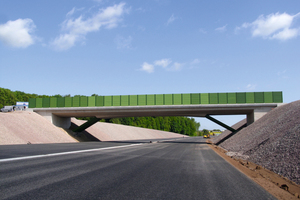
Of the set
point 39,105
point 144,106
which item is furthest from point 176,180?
point 39,105

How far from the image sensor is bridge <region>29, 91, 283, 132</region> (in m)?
38.5

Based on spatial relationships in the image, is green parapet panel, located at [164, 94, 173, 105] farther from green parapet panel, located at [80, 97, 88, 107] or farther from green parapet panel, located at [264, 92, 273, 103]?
green parapet panel, located at [264, 92, 273, 103]

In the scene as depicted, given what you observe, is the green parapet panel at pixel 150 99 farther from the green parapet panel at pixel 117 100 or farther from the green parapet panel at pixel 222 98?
the green parapet panel at pixel 222 98

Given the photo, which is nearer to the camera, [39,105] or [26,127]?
[26,127]

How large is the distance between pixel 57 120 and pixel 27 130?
40.5 ft

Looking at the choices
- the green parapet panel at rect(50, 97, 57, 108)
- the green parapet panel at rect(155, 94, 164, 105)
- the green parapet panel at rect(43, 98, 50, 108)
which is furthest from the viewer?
the green parapet panel at rect(43, 98, 50, 108)

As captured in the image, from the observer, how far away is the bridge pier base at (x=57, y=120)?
44344mm

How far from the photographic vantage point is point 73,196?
5.97 metres

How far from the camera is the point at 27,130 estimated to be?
3484 cm

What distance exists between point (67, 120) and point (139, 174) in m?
46.0

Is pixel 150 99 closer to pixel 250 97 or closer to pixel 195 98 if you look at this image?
pixel 195 98

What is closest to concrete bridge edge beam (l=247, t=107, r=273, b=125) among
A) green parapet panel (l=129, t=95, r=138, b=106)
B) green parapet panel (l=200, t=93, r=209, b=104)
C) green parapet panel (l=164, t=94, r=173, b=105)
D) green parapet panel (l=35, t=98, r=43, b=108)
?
green parapet panel (l=200, t=93, r=209, b=104)

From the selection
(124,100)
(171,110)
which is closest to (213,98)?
(171,110)

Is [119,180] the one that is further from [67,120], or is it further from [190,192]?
[67,120]
